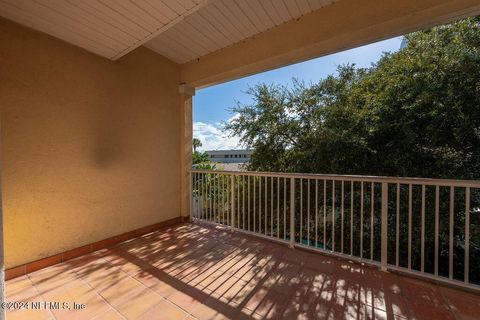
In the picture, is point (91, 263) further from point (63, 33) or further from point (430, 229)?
point (430, 229)

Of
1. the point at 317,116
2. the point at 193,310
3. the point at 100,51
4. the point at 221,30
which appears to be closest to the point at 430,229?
the point at 317,116

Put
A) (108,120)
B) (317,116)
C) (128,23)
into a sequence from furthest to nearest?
(317,116) < (108,120) < (128,23)

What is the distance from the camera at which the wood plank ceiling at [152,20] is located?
72.4 inches

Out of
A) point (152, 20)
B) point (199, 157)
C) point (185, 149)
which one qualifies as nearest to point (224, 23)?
point (152, 20)

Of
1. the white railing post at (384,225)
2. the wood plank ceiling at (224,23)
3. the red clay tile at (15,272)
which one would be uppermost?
the wood plank ceiling at (224,23)

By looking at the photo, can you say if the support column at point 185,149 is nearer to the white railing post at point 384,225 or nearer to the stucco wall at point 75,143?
→ the stucco wall at point 75,143

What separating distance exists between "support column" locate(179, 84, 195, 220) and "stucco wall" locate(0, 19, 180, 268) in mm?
318

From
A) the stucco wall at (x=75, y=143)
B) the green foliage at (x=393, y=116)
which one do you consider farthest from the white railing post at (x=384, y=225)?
the stucco wall at (x=75, y=143)

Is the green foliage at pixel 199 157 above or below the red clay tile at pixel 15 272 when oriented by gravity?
above

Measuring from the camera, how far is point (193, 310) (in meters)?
1.63

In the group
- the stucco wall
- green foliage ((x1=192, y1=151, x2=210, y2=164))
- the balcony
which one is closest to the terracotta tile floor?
the balcony

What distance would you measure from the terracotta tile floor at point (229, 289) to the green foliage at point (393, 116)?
2328 millimetres

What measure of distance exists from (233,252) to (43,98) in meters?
2.64

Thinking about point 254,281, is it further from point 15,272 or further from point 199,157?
point 199,157
